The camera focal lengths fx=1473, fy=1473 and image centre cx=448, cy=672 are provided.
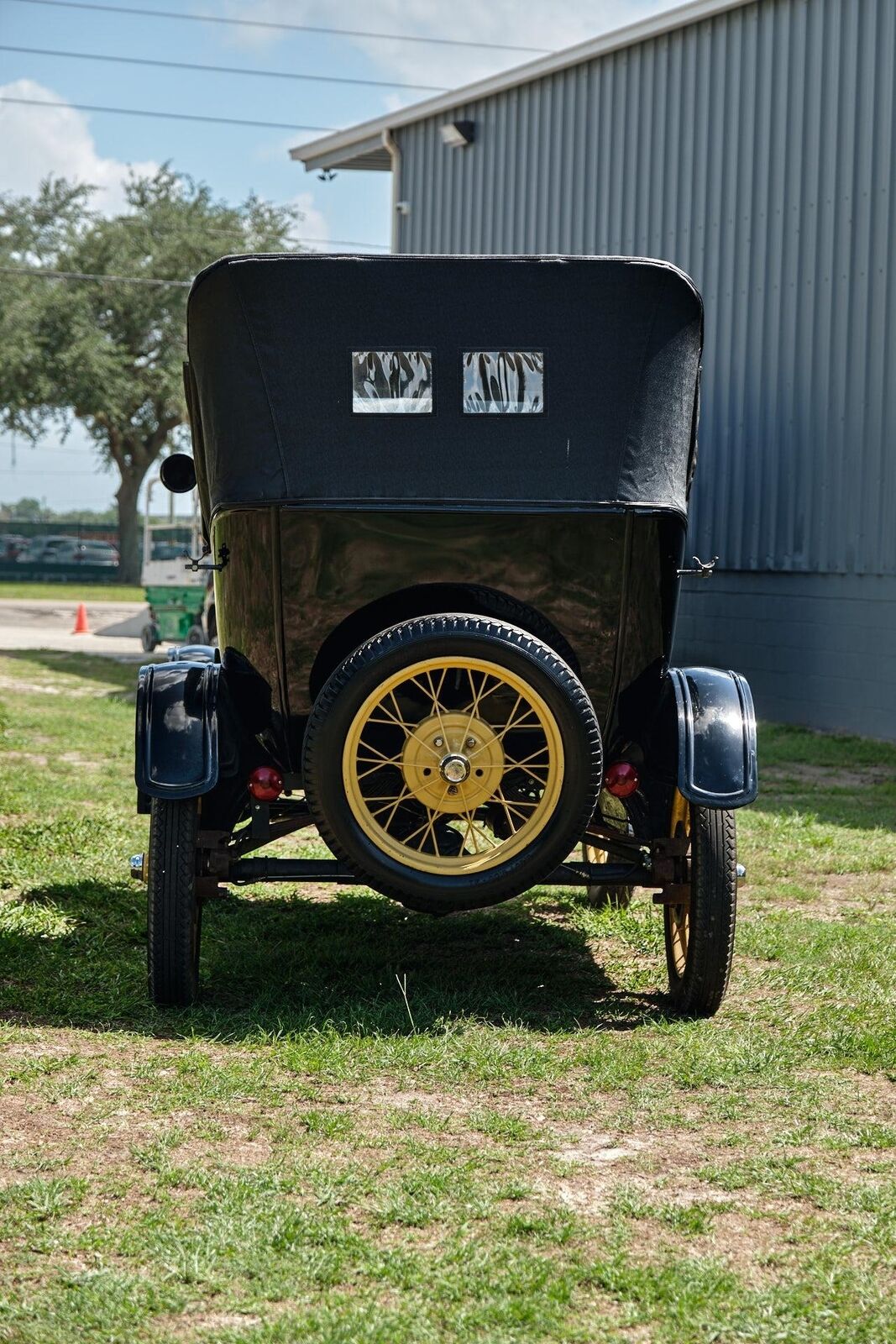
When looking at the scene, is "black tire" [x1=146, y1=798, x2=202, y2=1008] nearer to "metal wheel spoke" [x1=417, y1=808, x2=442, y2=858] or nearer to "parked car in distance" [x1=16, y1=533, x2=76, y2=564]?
"metal wheel spoke" [x1=417, y1=808, x2=442, y2=858]

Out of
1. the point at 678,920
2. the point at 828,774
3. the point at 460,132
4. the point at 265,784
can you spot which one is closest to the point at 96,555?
the point at 460,132

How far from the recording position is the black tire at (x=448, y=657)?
4211 millimetres

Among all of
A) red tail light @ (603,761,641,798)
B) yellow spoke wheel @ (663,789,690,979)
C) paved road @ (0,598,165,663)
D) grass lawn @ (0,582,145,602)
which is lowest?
grass lawn @ (0,582,145,602)

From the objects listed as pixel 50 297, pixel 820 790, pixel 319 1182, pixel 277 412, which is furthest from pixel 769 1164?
pixel 50 297

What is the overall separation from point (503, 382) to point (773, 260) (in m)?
9.45

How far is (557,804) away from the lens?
4309 mm

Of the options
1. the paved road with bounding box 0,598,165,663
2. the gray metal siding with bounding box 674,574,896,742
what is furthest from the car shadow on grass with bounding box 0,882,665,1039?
the paved road with bounding box 0,598,165,663

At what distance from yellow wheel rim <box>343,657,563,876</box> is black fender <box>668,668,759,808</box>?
455mm

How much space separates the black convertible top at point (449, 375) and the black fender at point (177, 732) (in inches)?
25.3

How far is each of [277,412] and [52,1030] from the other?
2.00 m

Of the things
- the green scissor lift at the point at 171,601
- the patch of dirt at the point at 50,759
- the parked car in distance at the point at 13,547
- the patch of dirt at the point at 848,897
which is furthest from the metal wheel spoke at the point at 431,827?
the parked car in distance at the point at 13,547

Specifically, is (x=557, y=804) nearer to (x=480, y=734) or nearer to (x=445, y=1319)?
(x=480, y=734)

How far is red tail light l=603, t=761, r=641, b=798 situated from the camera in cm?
483

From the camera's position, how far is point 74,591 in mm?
40375
